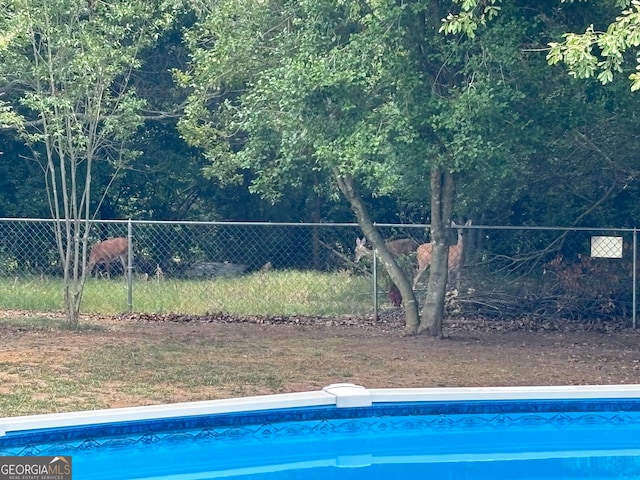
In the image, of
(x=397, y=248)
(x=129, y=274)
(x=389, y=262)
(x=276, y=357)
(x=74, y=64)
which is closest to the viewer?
(x=276, y=357)

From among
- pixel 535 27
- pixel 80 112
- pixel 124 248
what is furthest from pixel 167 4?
pixel 535 27

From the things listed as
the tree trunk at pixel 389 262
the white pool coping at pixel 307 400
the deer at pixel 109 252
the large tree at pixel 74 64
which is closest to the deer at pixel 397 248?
the tree trunk at pixel 389 262

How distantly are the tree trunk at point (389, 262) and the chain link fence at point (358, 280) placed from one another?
3.07 ft

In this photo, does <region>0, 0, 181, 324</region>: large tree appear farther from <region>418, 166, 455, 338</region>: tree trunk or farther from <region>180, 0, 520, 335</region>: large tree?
<region>418, 166, 455, 338</region>: tree trunk

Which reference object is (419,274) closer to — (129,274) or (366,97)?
(366,97)

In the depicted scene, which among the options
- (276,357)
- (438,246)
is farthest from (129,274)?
(438,246)

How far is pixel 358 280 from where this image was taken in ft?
44.5

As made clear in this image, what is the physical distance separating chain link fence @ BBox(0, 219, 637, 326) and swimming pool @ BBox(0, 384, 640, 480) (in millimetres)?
5861

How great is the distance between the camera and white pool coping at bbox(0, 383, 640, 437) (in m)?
5.61

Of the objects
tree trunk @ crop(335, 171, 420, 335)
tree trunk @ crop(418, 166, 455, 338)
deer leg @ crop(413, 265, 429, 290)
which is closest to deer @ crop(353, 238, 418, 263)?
deer leg @ crop(413, 265, 429, 290)

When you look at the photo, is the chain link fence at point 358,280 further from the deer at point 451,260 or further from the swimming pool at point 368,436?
the swimming pool at point 368,436

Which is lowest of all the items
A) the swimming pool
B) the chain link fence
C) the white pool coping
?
the swimming pool

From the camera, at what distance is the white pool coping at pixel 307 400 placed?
18.4ft

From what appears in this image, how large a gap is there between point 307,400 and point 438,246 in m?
4.90
